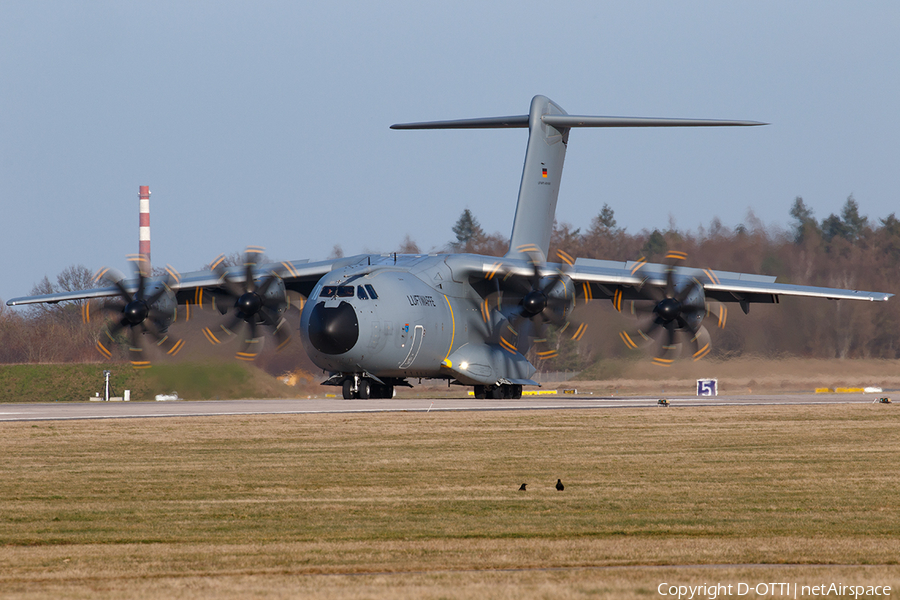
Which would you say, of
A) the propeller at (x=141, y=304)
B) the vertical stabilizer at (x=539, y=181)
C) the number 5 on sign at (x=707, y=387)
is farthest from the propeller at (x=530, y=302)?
the propeller at (x=141, y=304)

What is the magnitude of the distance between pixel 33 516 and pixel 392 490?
344 cm

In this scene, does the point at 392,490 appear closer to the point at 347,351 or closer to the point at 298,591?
the point at 298,591

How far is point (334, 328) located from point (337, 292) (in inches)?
40.7

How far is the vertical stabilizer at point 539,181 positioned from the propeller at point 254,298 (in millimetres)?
7072

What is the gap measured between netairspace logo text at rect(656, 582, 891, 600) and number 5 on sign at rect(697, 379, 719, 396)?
27.3 meters

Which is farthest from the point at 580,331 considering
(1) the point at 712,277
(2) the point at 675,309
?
(2) the point at 675,309

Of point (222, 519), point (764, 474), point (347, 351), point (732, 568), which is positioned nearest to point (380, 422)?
point (347, 351)

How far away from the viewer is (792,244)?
3578 cm

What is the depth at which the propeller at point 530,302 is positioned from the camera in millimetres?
27438

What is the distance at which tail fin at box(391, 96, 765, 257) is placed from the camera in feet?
107

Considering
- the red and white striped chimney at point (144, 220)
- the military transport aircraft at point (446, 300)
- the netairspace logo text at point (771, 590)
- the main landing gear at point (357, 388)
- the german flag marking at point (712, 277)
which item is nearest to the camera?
the netairspace logo text at point (771, 590)

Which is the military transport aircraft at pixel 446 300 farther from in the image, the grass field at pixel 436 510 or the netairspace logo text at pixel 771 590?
the netairspace logo text at pixel 771 590

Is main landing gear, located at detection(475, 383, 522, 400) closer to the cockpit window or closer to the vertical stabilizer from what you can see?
the vertical stabilizer

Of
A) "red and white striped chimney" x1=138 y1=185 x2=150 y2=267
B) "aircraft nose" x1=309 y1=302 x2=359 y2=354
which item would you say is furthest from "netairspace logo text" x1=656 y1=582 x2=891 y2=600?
"red and white striped chimney" x1=138 y1=185 x2=150 y2=267
